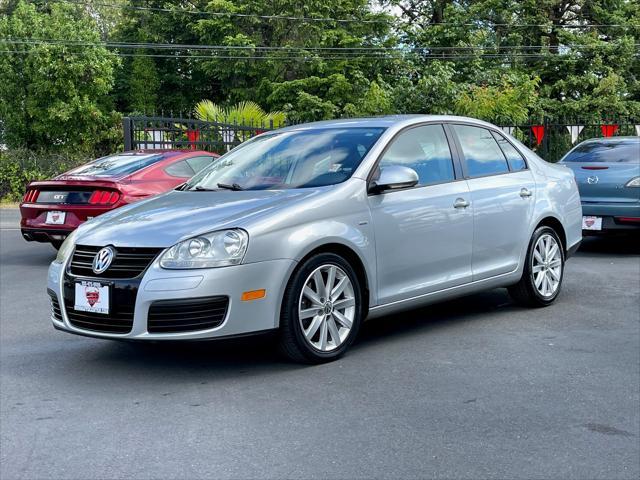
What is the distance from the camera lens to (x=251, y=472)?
4.06 meters

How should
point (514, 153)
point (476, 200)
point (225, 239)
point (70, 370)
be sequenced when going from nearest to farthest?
point (225, 239)
point (70, 370)
point (476, 200)
point (514, 153)

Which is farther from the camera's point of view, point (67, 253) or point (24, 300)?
point (24, 300)

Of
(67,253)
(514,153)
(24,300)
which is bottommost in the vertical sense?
(24,300)

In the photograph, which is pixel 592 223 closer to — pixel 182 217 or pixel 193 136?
pixel 182 217

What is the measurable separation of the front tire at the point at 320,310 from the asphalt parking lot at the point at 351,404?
14 centimetres

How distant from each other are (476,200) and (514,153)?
3.20 ft

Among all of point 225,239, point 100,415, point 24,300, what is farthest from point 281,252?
point 24,300

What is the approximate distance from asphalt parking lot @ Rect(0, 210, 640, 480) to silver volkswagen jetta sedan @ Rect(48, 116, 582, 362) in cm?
34

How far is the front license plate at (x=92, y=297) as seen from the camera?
560 centimetres

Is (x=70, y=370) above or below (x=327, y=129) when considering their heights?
below

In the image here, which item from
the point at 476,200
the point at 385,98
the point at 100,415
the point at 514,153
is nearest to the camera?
the point at 100,415

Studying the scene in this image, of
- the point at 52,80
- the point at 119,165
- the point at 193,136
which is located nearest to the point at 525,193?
the point at 119,165

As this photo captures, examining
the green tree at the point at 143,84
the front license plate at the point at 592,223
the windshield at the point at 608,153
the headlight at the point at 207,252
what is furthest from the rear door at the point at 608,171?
the green tree at the point at 143,84

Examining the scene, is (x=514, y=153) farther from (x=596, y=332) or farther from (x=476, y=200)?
(x=596, y=332)
